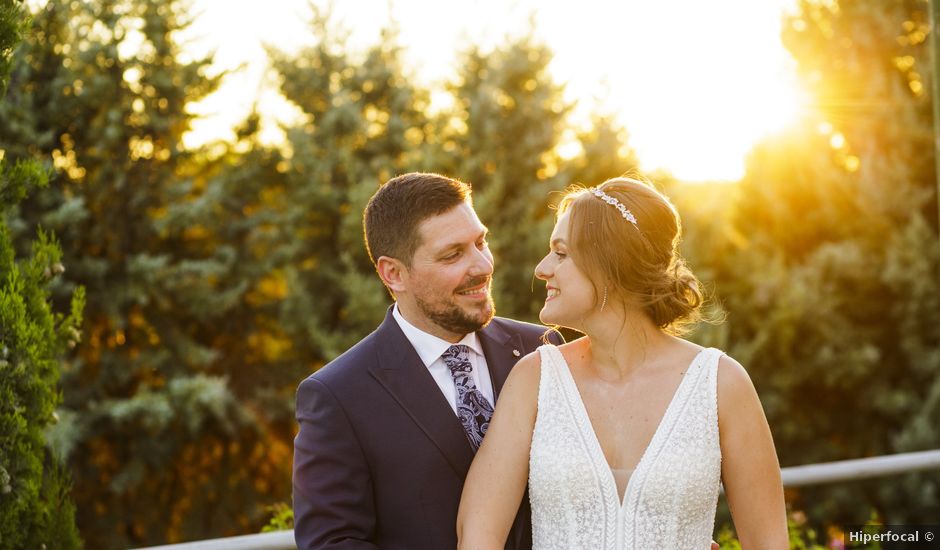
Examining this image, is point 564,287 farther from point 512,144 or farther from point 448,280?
point 512,144

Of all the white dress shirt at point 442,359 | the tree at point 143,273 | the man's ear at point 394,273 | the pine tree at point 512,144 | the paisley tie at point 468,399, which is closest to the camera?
the paisley tie at point 468,399

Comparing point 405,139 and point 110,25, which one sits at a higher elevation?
point 110,25

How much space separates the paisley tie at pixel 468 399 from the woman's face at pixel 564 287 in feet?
1.21

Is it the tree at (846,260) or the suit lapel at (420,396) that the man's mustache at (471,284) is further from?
the tree at (846,260)

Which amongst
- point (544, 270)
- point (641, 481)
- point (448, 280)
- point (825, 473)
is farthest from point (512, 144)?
point (641, 481)

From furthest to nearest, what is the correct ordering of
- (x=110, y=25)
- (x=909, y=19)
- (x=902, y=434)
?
A: (x=909, y=19), (x=902, y=434), (x=110, y=25)

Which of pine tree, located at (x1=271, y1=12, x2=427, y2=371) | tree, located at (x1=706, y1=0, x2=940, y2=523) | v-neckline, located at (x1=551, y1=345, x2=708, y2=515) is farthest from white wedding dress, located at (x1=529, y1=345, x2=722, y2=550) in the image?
tree, located at (x1=706, y1=0, x2=940, y2=523)

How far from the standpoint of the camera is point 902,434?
47.0 ft

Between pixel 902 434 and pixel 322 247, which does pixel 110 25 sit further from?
pixel 902 434

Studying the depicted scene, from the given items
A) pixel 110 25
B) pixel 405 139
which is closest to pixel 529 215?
pixel 405 139

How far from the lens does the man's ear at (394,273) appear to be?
9.55ft

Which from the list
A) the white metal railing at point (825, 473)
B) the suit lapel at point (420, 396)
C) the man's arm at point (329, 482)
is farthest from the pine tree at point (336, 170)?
the man's arm at point (329, 482)

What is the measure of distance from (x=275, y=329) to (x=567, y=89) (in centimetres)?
634

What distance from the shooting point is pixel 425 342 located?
2.84 m
